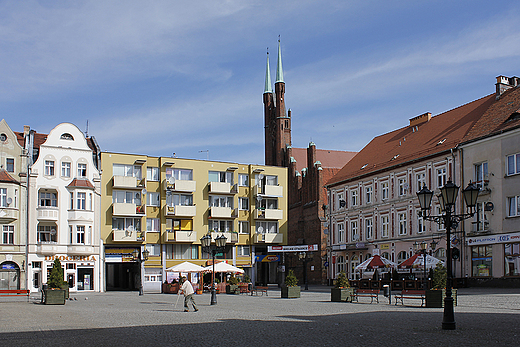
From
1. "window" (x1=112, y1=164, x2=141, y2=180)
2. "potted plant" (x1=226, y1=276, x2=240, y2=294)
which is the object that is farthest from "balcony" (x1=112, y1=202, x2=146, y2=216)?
"potted plant" (x1=226, y1=276, x2=240, y2=294)

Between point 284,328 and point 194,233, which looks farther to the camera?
point 194,233

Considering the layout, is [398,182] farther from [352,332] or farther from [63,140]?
[352,332]

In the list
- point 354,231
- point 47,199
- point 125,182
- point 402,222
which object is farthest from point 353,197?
point 47,199

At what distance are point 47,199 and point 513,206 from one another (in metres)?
36.3

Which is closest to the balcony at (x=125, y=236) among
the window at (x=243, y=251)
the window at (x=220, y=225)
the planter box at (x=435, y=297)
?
the window at (x=220, y=225)

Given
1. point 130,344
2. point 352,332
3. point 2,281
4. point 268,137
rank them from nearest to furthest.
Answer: point 130,344
point 352,332
point 2,281
point 268,137

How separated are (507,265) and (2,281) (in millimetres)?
37604

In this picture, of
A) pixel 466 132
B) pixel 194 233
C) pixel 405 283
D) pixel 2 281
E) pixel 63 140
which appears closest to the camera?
pixel 405 283

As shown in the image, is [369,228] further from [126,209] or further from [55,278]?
[55,278]

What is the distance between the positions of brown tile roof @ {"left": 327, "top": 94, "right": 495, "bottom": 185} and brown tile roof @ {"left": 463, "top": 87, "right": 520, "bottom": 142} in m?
1.38

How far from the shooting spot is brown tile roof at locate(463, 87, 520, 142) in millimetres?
38656

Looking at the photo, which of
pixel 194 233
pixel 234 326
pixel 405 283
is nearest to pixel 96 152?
pixel 194 233

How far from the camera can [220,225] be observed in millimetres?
58406

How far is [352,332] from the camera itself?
14.2 metres
